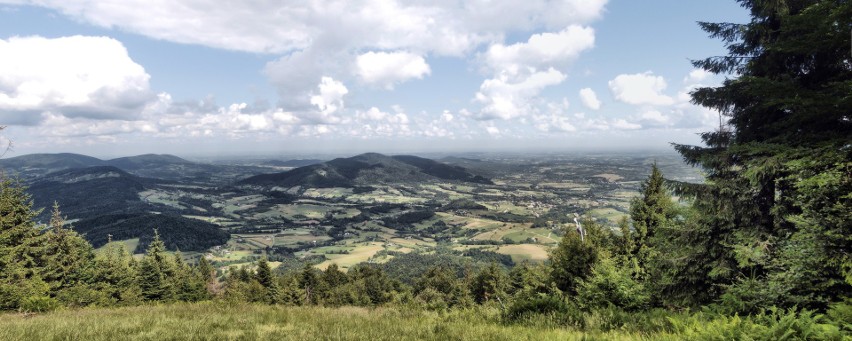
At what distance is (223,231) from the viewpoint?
185 metres

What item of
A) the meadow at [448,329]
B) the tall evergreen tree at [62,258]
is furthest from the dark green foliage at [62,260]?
the meadow at [448,329]

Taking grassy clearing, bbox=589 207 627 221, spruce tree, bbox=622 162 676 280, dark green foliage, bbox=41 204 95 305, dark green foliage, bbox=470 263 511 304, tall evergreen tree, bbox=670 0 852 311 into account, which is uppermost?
tall evergreen tree, bbox=670 0 852 311

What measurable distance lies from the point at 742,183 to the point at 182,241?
678 ft

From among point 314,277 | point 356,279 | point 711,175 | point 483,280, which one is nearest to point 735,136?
point 711,175

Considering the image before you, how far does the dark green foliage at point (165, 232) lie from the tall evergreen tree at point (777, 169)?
186 metres

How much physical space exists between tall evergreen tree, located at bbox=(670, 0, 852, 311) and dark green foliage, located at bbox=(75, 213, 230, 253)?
185653 millimetres

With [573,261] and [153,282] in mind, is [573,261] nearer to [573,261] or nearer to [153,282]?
[573,261]

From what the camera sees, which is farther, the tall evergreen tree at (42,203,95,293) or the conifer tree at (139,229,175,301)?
the conifer tree at (139,229,175,301)

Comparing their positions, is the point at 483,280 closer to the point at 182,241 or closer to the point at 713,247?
the point at 713,247

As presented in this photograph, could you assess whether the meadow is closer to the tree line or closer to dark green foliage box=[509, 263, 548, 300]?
the tree line

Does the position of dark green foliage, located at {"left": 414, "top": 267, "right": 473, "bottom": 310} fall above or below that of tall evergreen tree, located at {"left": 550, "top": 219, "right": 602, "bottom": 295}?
below

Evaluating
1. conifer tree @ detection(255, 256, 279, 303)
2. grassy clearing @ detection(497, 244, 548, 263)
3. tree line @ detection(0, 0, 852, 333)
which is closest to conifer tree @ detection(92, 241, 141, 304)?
conifer tree @ detection(255, 256, 279, 303)

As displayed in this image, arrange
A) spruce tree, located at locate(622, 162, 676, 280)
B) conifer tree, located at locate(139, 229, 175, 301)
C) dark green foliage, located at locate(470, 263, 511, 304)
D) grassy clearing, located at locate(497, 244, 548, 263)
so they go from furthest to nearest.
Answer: grassy clearing, located at locate(497, 244, 548, 263), dark green foliage, located at locate(470, 263, 511, 304), conifer tree, located at locate(139, 229, 175, 301), spruce tree, located at locate(622, 162, 676, 280)

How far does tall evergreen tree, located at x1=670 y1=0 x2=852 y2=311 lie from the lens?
7.48 metres
